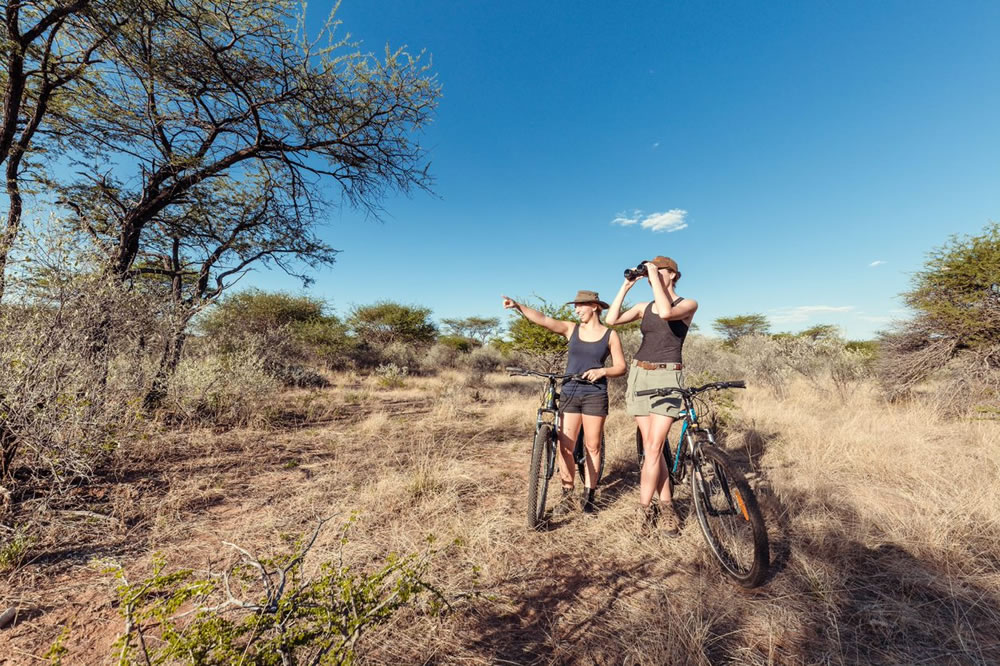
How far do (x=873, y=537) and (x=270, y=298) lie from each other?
1803 centimetres

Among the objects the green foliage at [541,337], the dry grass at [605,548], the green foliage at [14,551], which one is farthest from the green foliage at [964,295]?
the green foliage at [14,551]

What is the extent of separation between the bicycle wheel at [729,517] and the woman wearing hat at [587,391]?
0.88 m

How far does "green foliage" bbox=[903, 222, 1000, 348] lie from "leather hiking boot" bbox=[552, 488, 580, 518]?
8235 millimetres

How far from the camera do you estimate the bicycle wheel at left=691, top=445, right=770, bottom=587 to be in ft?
7.18

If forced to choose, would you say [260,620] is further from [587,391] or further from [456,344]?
[456,344]

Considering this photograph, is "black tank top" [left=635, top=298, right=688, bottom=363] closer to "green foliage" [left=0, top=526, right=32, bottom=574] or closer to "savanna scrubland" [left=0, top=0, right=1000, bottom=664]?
"savanna scrubland" [left=0, top=0, right=1000, bottom=664]

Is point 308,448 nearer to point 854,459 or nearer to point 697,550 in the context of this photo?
point 697,550

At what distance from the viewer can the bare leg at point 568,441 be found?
3.35 meters

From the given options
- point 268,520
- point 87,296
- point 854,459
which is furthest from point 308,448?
point 854,459

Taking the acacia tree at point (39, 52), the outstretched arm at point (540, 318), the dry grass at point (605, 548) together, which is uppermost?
the acacia tree at point (39, 52)

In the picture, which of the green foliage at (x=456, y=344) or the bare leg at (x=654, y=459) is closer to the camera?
the bare leg at (x=654, y=459)

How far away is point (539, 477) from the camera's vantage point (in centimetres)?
311

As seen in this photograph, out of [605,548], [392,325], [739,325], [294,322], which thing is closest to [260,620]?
[605,548]

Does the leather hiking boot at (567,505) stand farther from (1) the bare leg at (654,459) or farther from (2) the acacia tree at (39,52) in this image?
(2) the acacia tree at (39,52)
